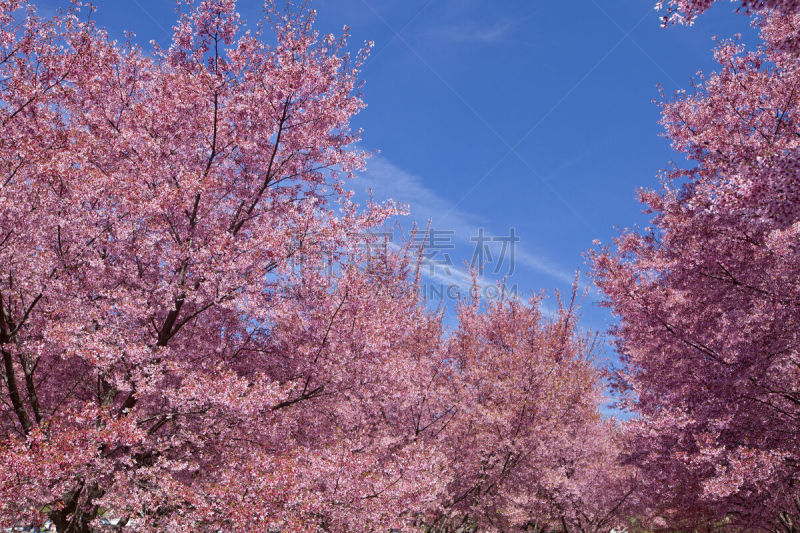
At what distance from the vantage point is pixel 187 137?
10477 millimetres

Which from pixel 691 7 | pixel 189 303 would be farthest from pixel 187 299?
pixel 691 7

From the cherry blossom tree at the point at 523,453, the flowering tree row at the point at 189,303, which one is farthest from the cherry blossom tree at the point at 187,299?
the cherry blossom tree at the point at 523,453

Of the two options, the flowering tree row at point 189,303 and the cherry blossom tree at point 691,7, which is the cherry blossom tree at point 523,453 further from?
the cherry blossom tree at point 691,7

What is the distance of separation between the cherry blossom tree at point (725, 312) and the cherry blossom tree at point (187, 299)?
5.33 meters

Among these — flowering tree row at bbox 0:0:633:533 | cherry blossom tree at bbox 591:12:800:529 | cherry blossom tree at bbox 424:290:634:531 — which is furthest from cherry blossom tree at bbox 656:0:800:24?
→ cherry blossom tree at bbox 424:290:634:531

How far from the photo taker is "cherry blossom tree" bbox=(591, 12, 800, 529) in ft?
30.5

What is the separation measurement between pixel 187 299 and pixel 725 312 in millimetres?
10506

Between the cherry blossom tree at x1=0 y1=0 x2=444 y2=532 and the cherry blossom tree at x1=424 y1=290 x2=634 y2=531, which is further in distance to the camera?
the cherry blossom tree at x1=424 y1=290 x2=634 y2=531

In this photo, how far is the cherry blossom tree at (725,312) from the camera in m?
9.30

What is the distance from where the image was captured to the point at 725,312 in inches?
418

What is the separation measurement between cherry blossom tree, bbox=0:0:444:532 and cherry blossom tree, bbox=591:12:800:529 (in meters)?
5.33

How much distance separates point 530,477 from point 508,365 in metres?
3.78

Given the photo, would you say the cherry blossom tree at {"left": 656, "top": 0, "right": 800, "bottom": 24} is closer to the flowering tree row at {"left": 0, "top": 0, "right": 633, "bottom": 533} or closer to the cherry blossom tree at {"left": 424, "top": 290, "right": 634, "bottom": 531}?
the flowering tree row at {"left": 0, "top": 0, "right": 633, "bottom": 533}

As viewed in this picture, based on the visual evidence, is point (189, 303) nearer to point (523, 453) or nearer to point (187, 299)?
point (187, 299)
